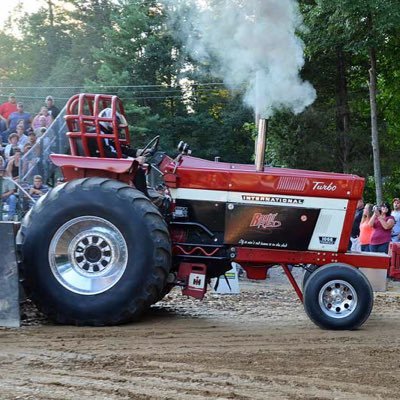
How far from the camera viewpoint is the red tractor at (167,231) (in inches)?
299

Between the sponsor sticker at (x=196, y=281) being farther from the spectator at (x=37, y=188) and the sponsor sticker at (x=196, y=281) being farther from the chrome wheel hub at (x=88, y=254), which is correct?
the spectator at (x=37, y=188)

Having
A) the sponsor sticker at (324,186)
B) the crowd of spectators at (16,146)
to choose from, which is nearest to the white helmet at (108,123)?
the sponsor sticker at (324,186)

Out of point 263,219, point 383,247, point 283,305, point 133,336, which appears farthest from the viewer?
point 383,247

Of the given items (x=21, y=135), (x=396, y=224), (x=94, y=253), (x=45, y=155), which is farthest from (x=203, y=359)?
(x=396, y=224)

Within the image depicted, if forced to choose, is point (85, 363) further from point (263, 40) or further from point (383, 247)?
point (383, 247)

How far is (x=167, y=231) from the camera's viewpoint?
7.70m

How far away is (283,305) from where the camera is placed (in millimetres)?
9609

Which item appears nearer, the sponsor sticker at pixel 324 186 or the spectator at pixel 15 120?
the sponsor sticker at pixel 324 186

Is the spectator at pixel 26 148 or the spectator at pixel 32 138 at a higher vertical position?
the spectator at pixel 32 138

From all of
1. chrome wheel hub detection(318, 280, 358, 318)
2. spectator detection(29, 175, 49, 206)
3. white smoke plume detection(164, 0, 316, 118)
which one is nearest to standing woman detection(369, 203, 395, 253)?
white smoke plume detection(164, 0, 316, 118)

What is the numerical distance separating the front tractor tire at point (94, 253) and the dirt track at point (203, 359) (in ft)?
0.77

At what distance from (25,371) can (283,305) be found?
4.52m

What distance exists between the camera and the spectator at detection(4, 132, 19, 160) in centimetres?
1377

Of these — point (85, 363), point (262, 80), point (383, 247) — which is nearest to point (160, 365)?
point (85, 363)
